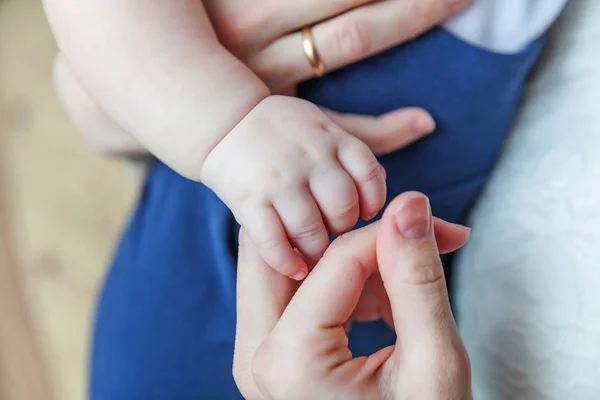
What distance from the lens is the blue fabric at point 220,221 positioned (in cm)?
50

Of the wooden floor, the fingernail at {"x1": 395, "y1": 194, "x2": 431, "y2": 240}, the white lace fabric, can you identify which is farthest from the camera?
the wooden floor

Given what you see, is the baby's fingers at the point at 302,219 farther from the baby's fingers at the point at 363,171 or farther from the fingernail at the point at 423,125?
the fingernail at the point at 423,125

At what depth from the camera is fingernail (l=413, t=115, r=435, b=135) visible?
0.51m

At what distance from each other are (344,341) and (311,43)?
0.24 metres

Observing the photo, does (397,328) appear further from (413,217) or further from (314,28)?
(314,28)

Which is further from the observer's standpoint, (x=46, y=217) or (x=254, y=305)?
(x=46, y=217)

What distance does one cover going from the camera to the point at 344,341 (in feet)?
1.25

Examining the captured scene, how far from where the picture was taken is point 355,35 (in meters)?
0.47

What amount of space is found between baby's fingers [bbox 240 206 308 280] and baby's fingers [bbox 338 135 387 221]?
60mm

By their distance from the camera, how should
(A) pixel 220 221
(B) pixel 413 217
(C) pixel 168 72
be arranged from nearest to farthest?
(B) pixel 413 217, (C) pixel 168 72, (A) pixel 220 221

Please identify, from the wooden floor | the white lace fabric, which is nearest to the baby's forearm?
the white lace fabric

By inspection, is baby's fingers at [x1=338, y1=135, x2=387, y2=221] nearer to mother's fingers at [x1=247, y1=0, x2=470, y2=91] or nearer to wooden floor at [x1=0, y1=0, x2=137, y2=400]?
mother's fingers at [x1=247, y1=0, x2=470, y2=91]

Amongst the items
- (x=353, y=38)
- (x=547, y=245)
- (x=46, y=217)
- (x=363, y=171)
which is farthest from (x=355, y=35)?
(x=46, y=217)

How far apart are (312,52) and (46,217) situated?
2.16 ft
